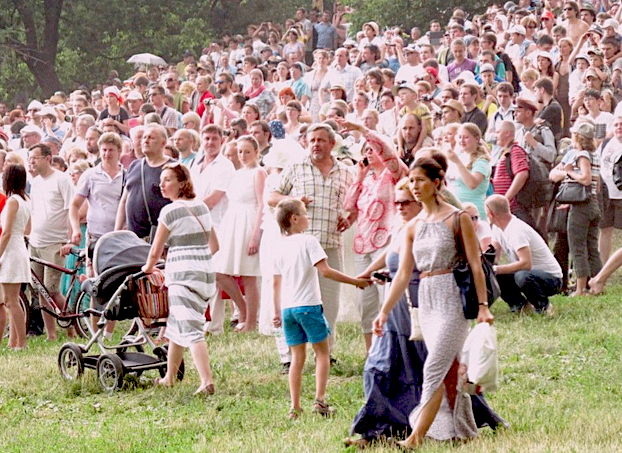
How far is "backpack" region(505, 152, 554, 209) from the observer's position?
46.3 feet

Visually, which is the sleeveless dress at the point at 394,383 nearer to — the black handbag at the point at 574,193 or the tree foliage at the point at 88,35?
the black handbag at the point at 574,193

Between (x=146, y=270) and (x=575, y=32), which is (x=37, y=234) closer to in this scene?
(x=146, y=270)

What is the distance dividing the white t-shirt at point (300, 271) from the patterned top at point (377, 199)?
1.37 meters

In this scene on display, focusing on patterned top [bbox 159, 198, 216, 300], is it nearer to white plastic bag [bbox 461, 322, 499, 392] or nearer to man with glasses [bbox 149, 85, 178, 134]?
white plastic bag [bbox 461, 322, 499, 392]

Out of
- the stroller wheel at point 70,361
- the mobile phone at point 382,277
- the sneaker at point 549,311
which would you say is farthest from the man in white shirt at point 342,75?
the mobile phone at point 382,277

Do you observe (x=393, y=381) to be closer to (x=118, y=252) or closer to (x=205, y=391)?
(x=205, y=391)

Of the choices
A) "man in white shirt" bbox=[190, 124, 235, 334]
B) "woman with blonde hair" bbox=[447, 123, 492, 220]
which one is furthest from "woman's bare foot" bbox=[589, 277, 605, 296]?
"man in white shirt" bbox=[190, 124, 235, 334]

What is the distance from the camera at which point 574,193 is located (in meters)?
13.7

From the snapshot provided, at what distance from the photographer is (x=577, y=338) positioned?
11.0m

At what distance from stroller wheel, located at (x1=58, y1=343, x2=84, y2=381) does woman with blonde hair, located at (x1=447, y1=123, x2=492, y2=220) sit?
4.24 m

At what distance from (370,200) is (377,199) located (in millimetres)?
66

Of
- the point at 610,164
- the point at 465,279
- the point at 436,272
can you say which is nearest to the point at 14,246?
the point at 436,272

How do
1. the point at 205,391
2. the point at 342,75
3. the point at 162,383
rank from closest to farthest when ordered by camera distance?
1. the point at 205,391
2. the point at 162,383
3. the point at 342,75

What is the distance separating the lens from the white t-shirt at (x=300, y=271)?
28.7ft
